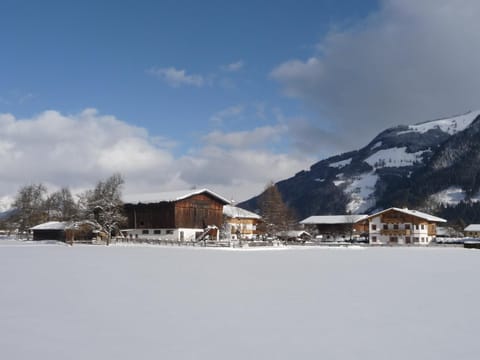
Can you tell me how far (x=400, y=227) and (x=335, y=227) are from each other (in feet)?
93.7

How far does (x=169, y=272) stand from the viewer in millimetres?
22828

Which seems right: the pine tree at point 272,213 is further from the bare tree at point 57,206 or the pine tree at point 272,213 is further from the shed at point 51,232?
the bare tree at point 57,206

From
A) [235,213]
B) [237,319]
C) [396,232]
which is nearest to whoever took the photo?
[237,319]

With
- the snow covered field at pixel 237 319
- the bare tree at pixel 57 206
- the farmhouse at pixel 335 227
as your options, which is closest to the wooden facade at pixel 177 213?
the bare tree at pixel 57 206

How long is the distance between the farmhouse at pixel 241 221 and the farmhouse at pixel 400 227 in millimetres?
23383

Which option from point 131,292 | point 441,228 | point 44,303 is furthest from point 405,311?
point 441,228

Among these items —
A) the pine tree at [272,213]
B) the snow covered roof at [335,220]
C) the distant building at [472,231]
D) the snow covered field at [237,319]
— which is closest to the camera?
the snow covered field at [237,319]

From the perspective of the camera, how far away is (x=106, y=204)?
71500 millimetres

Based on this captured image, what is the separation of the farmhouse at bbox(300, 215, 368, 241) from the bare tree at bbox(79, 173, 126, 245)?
2267 inches

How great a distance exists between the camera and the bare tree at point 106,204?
233 ft

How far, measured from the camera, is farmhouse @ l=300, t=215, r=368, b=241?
112 metres

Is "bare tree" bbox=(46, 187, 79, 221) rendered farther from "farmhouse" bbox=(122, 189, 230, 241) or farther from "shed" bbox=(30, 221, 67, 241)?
"farmhouse" bbox=(122, 189, 230, 241)

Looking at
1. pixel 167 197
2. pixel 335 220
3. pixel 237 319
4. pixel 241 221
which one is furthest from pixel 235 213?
pixel 237 319

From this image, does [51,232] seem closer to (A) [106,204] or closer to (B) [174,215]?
(A) [106,204]
